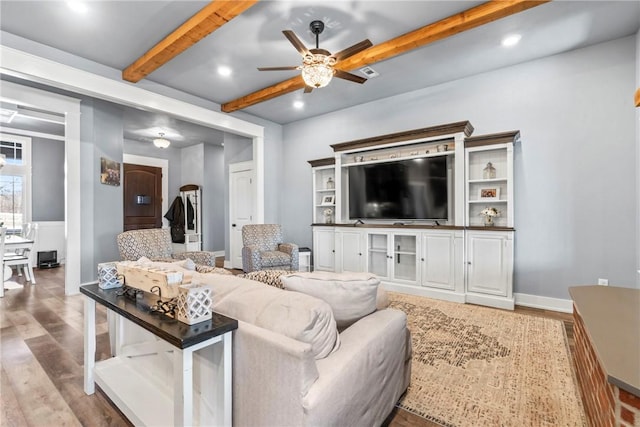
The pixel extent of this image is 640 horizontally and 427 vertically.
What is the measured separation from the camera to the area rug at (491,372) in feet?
5.60

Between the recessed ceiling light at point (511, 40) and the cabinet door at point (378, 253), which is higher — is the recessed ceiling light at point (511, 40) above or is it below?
above

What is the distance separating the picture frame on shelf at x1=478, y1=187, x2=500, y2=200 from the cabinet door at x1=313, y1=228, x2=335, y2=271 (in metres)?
2.29

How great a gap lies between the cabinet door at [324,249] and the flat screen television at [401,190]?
20.6 inches

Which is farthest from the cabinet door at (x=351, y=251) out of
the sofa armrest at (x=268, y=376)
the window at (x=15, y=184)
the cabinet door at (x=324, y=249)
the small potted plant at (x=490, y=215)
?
the window at (x=15, y=184)

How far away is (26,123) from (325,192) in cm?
594

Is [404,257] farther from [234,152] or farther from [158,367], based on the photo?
[234,152]

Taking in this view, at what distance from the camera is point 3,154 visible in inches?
239

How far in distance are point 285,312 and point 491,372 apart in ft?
5.88

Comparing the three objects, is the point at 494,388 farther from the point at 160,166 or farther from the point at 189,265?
the point at 160,166

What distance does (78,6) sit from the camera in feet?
8.66

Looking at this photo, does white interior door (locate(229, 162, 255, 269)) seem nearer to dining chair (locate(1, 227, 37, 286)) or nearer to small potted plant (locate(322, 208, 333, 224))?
small potted plant (locate(322, 208, 333, 224))

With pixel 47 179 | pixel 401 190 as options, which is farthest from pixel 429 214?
pixel 47 179

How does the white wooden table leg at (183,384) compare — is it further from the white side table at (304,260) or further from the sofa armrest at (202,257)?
the white side table at (304,260)

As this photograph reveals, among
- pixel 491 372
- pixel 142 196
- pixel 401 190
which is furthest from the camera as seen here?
pixel 142 196
